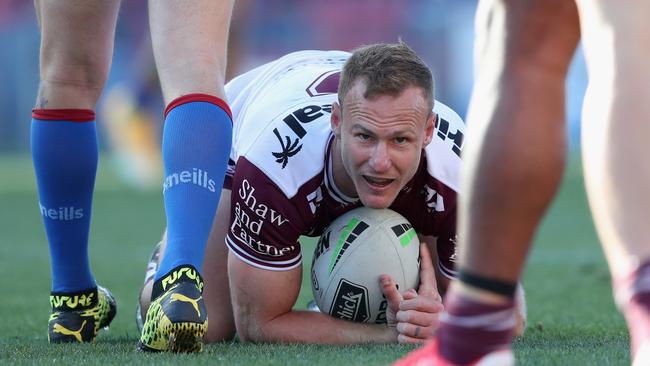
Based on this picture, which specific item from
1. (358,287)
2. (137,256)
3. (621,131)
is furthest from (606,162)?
(137,256)

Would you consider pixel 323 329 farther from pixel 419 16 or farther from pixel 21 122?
pixel 21 122

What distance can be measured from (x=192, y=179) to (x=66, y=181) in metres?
0.69

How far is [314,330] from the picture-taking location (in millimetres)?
3352

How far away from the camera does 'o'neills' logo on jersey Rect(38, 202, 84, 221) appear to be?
11.2 ft

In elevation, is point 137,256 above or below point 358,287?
below

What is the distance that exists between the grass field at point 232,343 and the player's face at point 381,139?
47 centimetres

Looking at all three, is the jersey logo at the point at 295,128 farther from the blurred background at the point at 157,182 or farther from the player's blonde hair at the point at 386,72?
the blurred background at the point at 157,182

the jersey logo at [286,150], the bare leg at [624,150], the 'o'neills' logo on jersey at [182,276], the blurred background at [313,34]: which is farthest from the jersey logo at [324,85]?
the blurred background at [313,34]

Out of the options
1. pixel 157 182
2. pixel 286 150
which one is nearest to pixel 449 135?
pixel 286 150

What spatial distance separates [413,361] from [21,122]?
62.4 ft

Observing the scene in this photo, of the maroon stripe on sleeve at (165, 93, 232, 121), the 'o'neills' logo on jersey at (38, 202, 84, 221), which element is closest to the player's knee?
the 'o'neills' logo on jersey at (38, 202, 84, 221)

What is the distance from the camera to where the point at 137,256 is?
7027 mm

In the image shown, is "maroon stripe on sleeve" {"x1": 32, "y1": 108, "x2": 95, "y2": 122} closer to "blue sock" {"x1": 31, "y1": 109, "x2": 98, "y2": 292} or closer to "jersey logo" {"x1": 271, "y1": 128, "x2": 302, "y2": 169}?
"blue sock" {"x1": 31, "y1": 109, "x2": 98, "y2": 292}

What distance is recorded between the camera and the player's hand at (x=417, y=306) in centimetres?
318
